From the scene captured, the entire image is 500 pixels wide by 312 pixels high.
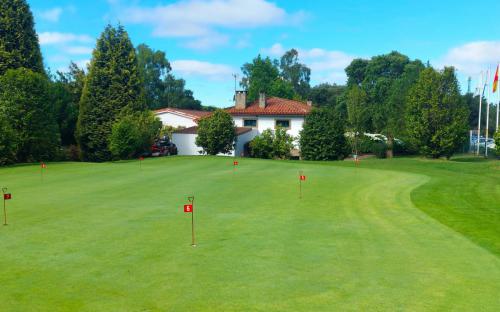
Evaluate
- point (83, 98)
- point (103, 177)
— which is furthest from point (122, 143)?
point (103, 177)

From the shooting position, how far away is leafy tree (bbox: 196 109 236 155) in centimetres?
4794

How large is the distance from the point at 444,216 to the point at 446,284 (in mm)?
7653

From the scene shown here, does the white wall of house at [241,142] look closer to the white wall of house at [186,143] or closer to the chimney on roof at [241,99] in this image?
the white wall of house at [186,143]

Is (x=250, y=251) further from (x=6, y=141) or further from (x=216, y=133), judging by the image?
(x=216, y=133)

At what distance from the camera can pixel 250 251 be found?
9.99m

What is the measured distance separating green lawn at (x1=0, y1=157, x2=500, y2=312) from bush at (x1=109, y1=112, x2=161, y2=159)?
2315cm

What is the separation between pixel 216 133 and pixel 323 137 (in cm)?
1203

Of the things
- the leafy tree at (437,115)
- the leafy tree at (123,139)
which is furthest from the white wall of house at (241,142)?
the leafy tree at (437,115)

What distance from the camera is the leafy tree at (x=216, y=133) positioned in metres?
47.9

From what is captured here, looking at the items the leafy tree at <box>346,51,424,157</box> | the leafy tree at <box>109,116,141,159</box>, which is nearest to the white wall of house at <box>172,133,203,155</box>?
the leafy tree at <box>109,116,141,159</box>

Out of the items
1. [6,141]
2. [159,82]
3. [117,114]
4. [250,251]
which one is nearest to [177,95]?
[159,82]

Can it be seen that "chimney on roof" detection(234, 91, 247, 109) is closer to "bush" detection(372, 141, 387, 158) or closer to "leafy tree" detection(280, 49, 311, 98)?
"bush" detection(372, 141, 387, 158)

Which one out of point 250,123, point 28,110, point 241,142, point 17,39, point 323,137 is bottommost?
point 241,142

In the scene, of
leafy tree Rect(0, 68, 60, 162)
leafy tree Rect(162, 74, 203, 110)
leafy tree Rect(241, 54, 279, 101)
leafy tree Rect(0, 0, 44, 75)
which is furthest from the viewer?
leafy tree Rect(162, 74, 203, 110)
